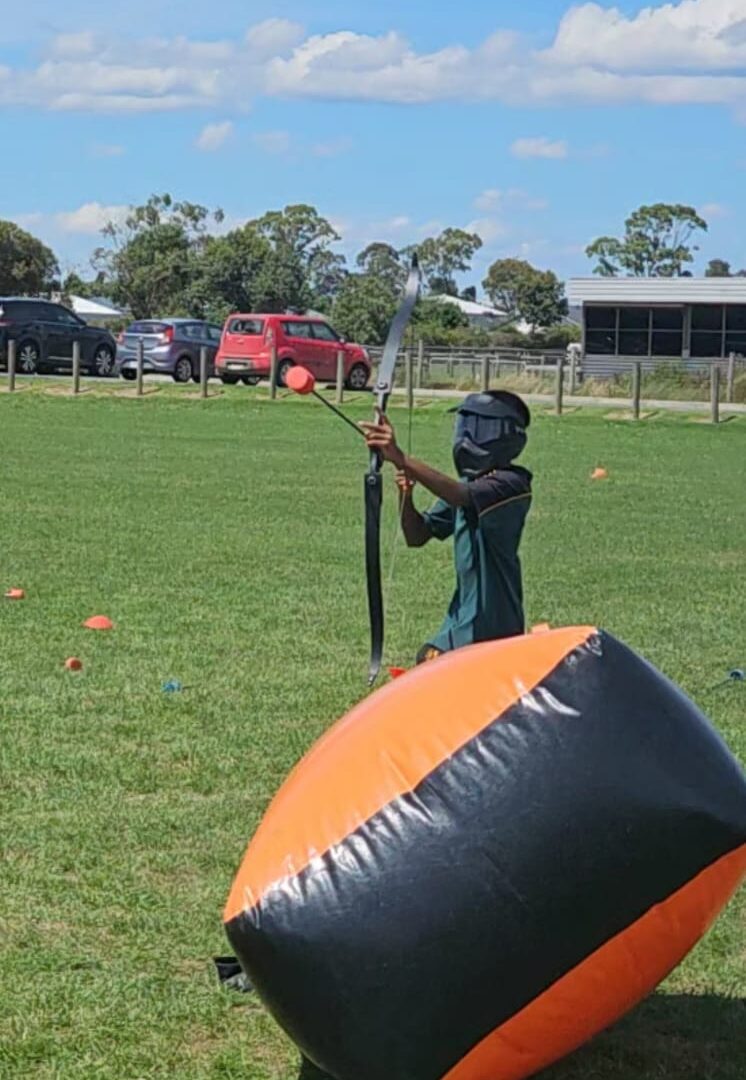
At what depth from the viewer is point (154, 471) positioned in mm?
20047

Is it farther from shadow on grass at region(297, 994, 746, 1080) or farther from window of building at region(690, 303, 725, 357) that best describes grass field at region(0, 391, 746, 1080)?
window of building at region(690, 303, 725, 357)

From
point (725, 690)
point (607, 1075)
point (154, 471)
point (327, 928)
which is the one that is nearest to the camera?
point (327, 928)

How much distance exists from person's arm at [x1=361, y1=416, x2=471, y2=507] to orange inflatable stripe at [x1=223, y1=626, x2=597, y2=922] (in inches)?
44.7

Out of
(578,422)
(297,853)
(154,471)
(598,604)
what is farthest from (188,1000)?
(578,422)

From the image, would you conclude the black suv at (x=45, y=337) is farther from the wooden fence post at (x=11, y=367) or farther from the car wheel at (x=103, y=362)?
the wooden fence post at (x=11, y=367)

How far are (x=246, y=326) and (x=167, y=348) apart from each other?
1.88m

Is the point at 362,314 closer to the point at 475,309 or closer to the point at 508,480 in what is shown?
the point at 475,309

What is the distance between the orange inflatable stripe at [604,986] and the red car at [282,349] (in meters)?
32.1

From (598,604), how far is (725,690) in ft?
8.77

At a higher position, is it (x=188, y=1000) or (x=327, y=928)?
(x=327, y=928)

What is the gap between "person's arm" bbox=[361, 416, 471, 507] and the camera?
5.53 metres

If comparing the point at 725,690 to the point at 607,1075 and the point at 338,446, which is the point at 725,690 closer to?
the point at 607,1075

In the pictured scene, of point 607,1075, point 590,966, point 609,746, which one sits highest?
point 609,746

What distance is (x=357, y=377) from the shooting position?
3878 cm
